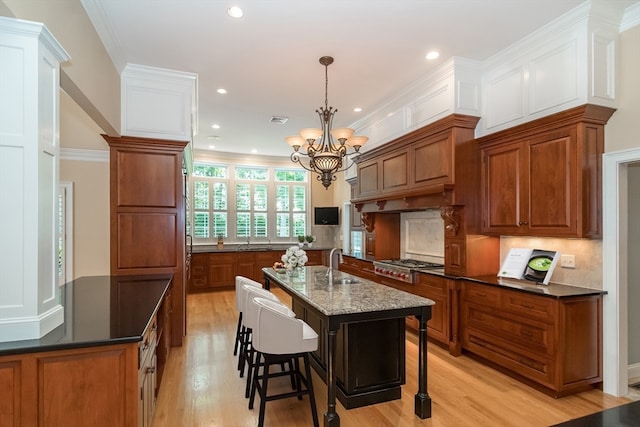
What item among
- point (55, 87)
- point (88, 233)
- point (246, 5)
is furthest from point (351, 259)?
point (55, 87)

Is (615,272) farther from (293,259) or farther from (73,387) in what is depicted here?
(73,387)

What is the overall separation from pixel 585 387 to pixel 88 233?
5.38 metres

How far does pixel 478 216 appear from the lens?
3.85 meters

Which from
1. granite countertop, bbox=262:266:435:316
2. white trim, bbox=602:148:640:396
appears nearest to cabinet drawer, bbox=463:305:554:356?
white trim, bbox=602:148:640:396

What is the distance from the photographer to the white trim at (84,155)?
402cm

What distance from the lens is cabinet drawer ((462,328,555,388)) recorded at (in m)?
2.86

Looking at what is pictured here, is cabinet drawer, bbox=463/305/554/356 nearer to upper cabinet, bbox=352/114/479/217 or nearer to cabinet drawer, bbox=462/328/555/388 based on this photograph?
cabinet drawer, bbox=462/328/555/388

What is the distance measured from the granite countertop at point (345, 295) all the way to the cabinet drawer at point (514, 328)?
44.4 inches

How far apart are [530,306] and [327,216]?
18.2 ft

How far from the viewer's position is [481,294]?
348 cm

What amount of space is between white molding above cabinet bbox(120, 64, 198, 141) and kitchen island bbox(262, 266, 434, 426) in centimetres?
237

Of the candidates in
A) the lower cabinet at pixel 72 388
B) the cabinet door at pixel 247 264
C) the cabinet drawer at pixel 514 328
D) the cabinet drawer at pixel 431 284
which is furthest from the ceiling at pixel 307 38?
the cabinet door at pixel 247 264

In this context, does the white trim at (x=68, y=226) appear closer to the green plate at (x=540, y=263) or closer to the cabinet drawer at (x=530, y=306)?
the cabinet drawer at (x=530, y=306)

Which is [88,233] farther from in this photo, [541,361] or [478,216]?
[541,361]
